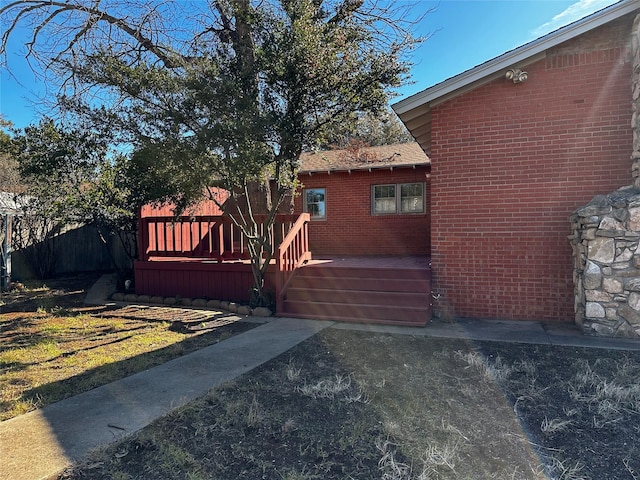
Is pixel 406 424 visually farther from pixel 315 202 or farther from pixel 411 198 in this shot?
pixel 315 202

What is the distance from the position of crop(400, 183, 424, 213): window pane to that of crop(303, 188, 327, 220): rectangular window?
2377 millimetres

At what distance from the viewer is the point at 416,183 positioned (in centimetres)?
1134

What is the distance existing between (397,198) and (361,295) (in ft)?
17.9

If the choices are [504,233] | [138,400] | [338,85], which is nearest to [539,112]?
[504,233]

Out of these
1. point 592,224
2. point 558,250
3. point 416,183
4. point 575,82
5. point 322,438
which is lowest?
point 322,438

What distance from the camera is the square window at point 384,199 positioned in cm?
1158

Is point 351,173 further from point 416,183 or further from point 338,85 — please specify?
point 338,85

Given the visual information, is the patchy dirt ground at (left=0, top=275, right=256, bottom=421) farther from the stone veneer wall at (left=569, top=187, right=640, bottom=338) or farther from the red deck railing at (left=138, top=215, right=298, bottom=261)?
the stone veneer wall at (left=569, top=187, right=640, bottom=338)

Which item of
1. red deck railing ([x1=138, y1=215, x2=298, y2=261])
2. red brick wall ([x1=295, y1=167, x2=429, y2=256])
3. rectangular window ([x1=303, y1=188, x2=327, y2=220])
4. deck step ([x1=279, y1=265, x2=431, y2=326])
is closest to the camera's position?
deck step ([x1=279, y1=265, x2=431, y2=326])

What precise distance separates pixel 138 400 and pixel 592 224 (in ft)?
18.1

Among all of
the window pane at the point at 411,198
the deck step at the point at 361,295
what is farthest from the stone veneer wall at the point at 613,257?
the window pane at the point at 411,198

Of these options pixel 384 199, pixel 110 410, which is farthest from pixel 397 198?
pixel 110 410

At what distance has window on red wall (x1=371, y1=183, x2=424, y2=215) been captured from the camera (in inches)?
446

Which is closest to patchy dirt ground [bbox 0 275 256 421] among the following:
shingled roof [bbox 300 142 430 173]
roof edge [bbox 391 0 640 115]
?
roof edge [bbox 391 0 640 115]
